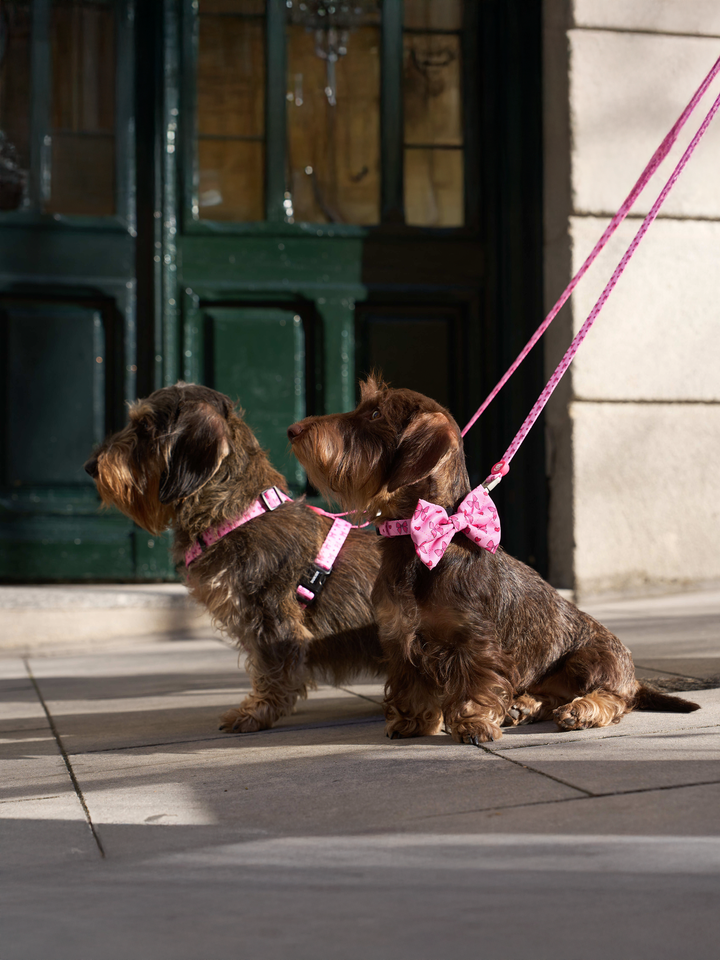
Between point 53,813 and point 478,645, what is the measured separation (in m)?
1.26

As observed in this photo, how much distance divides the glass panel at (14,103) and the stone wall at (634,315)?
3.41m

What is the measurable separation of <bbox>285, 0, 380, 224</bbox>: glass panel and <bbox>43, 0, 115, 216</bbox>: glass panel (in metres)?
1.20

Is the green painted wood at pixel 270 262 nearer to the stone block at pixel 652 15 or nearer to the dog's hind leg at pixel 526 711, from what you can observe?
the stone block at pixel 652 15

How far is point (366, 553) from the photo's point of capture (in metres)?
3.67

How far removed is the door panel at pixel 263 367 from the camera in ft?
20.3

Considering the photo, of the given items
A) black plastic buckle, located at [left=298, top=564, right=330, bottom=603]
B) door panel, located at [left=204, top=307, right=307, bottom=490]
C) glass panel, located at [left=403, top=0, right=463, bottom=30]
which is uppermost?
glass panel, located at [left=403, top=0, right=463, bottom=30]

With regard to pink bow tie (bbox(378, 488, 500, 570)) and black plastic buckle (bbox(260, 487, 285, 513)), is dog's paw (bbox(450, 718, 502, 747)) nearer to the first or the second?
pink bow tie (bbox(378, 488, 500, 570))

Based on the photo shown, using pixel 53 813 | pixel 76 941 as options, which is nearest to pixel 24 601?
pixel 53 813

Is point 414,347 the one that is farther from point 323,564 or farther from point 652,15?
point 323,564

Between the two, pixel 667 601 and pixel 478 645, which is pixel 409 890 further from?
pixel 667 601

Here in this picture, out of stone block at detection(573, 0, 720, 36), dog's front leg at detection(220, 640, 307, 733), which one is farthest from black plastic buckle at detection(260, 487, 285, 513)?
stone block at detection(573, 0, 720, 36)

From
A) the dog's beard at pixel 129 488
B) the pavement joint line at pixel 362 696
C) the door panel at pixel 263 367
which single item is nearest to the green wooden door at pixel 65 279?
the door panel at pixel 263 367

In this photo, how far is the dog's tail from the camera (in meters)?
3.06

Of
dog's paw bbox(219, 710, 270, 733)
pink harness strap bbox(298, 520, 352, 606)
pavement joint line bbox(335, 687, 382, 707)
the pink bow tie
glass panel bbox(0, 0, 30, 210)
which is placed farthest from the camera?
glass panel bbox(0, 0, 30, 210)
